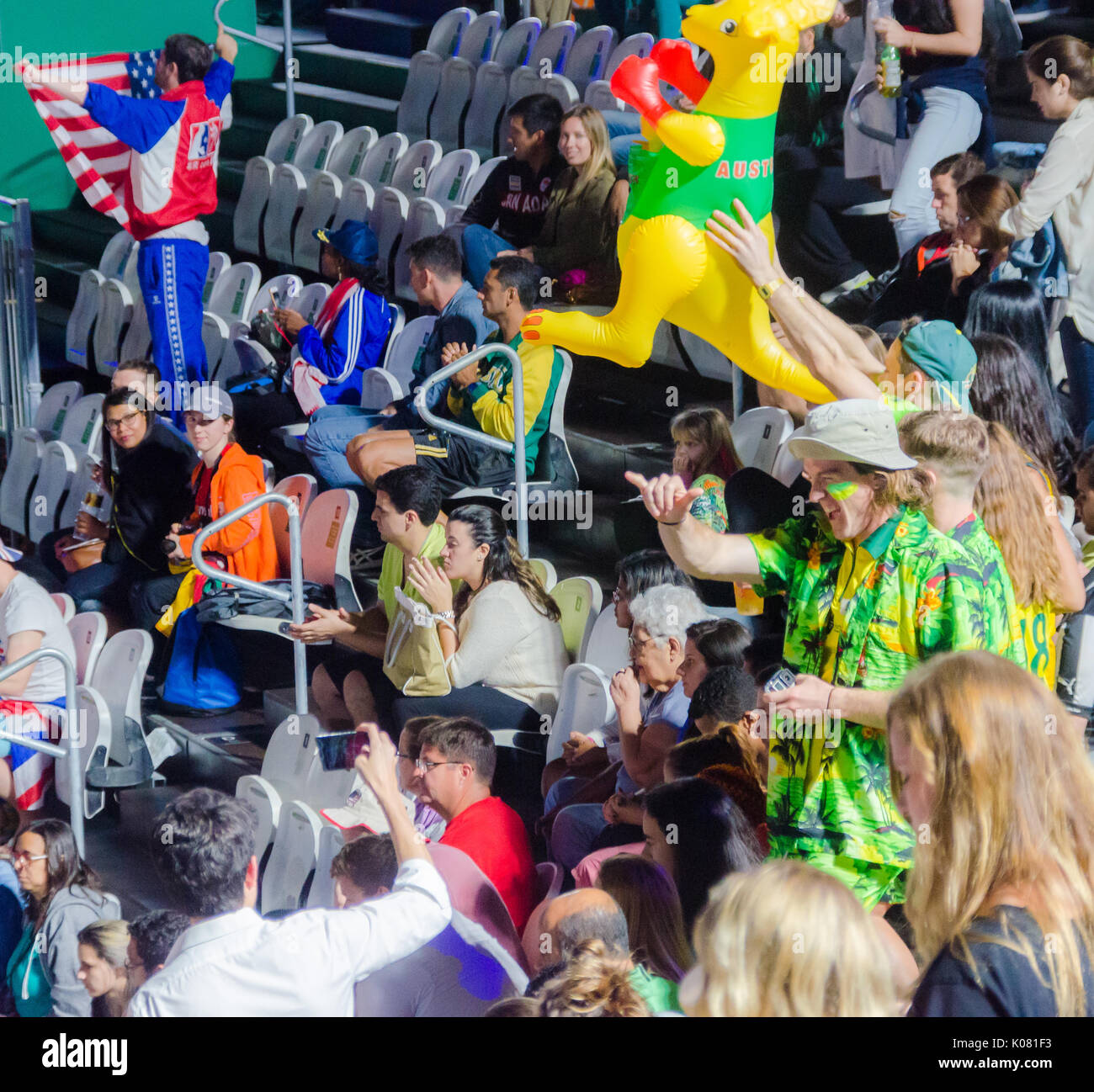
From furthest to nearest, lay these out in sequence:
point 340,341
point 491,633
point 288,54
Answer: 1. point 288,54
2. point 340,341
3. point 491,633

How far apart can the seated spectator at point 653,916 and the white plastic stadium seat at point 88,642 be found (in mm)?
2723

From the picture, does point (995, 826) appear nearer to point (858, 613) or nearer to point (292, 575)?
point (858, 613)

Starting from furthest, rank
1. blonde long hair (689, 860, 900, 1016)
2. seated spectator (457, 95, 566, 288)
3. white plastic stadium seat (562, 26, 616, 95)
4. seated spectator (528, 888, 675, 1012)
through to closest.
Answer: white plastic stadium seat (562, 26, 616, 95) → seated spectator (457, 95, 566, 288) → seated spectator (528, 888, 675, 1012) → blonde long hair (689, 860, 900, 1016)

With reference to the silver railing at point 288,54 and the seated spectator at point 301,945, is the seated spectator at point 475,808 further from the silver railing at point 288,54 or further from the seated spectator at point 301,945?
the silver railing at point 288,54

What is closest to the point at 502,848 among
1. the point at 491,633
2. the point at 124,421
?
the point at 491,633

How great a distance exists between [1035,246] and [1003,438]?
166cm

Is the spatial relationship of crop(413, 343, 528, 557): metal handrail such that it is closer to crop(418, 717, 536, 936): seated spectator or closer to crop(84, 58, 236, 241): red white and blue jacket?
crop(418, 717, 536, 936): seated spectator

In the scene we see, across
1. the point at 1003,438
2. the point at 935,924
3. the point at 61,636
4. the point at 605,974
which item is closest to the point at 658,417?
the point at 61,636

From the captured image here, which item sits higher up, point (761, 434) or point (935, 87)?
point (935, 87)

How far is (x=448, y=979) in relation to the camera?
301cm

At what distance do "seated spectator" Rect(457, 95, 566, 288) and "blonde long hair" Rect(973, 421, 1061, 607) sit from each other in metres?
2.86

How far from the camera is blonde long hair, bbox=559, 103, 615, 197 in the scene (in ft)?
17.2

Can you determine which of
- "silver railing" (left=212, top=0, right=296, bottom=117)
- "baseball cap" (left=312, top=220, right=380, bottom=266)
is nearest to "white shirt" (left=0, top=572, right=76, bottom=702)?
"baseball cap" (left=312, top=220, right=380, bottom=266)

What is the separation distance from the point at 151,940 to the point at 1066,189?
301 centimetres
